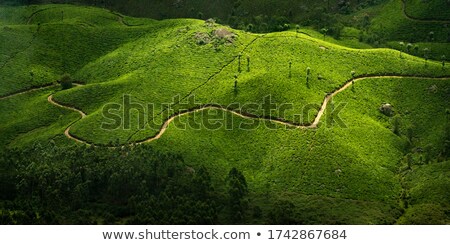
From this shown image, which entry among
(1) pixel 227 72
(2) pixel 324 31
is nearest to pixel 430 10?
(2) pixel 324 31

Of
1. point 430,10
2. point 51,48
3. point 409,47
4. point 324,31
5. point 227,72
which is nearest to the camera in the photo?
point 227,72

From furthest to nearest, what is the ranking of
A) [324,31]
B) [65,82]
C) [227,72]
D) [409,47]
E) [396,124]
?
[324,31]
[409,47]
[65,82]
[227,72]
[396,124]

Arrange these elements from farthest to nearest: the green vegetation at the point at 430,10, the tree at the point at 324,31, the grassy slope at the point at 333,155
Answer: the green vegetation at the point at 430,10 → the tree at the point at 324,31 → the grassy slope at the point at 333,155

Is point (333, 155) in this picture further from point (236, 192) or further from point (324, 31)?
point (324, 31)

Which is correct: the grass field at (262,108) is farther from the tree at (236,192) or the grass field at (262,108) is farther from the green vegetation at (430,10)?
the green vegetation at (430,10)

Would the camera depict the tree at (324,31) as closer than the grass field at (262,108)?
No

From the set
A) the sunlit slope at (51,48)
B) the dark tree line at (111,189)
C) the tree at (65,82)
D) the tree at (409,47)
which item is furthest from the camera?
the tree at (409,47)

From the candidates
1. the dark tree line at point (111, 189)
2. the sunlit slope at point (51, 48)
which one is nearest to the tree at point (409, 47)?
the sunlit slope at point (51, 48)

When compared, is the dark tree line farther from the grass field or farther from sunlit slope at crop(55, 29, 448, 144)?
sunlit slope at crop(55, 29, 448, 144)

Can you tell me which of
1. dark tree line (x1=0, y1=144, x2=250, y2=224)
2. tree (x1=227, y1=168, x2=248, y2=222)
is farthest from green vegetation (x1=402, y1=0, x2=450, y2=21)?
dark tree line (x1=0, y1=144, x2=250, y2=224)
